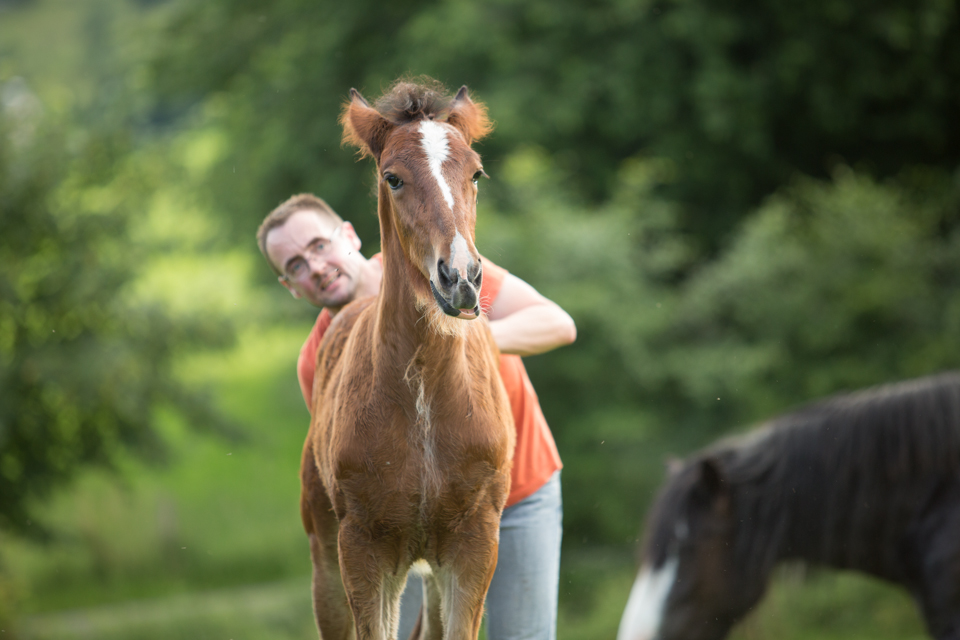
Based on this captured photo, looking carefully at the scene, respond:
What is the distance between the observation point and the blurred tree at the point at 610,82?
9031mm

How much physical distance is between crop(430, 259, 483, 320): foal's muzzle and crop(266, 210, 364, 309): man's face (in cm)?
74

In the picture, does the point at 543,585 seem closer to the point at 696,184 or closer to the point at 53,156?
the point at 53,156

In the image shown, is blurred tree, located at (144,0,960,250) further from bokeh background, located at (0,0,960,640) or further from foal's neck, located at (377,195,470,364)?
foal's neck, located at (377,195,470,364)

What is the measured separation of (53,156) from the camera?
848 centimetres

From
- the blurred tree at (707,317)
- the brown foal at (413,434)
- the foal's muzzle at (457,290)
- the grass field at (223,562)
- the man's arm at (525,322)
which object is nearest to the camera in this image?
the foal's muzzle at (457,290)

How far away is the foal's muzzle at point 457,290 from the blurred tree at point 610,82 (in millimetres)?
7031

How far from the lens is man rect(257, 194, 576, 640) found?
7.55 feet

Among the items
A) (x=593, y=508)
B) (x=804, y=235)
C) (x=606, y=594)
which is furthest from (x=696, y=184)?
(x=606, y=594)

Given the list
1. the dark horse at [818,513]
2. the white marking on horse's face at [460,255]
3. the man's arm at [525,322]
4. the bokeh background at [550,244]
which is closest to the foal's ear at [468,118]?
the white marking on horse's face at [460,255]

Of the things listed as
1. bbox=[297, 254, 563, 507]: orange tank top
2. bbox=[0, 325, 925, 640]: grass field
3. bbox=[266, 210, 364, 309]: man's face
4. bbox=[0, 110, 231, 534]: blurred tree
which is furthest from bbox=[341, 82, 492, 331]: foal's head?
bbox=[0, 110, 231, 534]: blurred tree

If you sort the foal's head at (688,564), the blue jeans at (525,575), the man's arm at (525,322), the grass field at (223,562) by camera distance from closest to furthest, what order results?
1. the man's arm at (525,322)
2. the blue jeans at (525,575)
3. the foal's head at (688,564)
4. the grass field at (223,562)

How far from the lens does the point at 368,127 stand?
192cm

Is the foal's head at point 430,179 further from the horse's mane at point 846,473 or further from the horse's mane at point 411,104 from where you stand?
the horse's mane at point 846,473

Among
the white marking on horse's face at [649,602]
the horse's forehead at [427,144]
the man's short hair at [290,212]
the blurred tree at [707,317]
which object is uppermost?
the blurred tree at [707,317]
